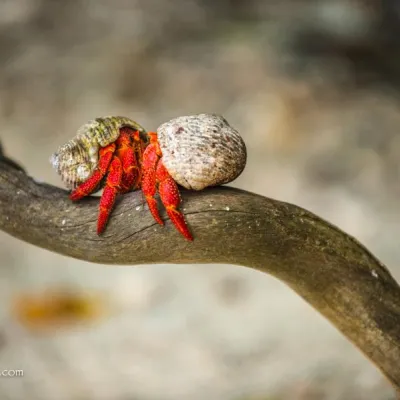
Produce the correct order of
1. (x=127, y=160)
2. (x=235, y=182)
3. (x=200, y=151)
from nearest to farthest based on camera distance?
1. (x=200, y=151)
2. (x=127, y=160)
3. (x=235, y=182)

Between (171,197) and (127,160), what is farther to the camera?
(127,160)

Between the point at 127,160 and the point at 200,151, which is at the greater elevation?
the point at 200,151

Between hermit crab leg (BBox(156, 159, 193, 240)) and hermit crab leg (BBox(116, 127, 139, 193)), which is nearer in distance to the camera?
hermit crab leg (BBox(156, 159, 193, 240))

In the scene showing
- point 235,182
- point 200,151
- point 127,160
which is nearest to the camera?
point 200,151

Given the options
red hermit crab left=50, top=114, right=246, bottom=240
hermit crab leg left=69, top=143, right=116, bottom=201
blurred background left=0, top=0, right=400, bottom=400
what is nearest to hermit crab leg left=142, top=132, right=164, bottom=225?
red hermit crab left=50, top=114, right=246, bottom=240

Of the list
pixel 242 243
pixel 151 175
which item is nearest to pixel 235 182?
pixel 242 243

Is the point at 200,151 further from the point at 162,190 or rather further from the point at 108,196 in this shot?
the point at 108,196

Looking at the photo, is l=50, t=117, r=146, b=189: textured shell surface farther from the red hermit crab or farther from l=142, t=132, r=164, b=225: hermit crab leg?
l=142, t=132, r=164, b=225: hermit crab leg
